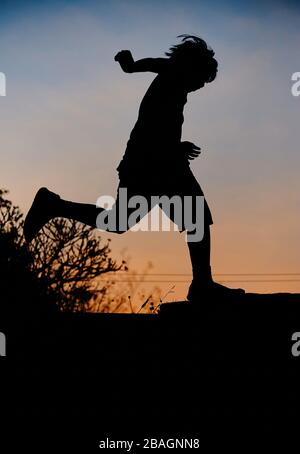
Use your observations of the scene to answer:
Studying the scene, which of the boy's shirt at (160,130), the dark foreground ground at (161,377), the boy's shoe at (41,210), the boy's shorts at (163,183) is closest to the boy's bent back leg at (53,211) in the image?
the boy's shoe at (41,210)

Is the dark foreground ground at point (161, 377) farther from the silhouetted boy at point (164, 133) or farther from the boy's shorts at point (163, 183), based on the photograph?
the boy's shorts at point (163, 183)

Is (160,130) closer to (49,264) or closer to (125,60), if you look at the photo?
(125,60)

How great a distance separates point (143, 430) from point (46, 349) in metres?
1.09

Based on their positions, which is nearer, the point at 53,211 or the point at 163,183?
the point at 163,183

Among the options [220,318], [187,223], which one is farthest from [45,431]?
[187,223]

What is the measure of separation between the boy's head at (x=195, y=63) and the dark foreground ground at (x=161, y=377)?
6.24 feet

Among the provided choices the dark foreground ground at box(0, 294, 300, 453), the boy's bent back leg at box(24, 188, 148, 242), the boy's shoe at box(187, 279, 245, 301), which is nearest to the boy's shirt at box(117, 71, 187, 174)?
the boy's bent back leg at box(24, 188, 148, 242)

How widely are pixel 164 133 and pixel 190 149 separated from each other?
10.8 inches

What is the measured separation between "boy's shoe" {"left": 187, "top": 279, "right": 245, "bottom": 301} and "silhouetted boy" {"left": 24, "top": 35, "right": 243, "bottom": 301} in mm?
17

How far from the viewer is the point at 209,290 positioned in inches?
223

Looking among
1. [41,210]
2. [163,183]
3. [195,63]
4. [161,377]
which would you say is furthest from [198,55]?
[161,377]

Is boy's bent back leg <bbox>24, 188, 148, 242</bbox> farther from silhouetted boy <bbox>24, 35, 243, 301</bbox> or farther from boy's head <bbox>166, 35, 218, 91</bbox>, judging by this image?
boy's head <bbox>166, 35, 218, 91</bbox>

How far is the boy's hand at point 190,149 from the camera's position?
596cm

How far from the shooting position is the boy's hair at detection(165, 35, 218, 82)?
5.92 m
